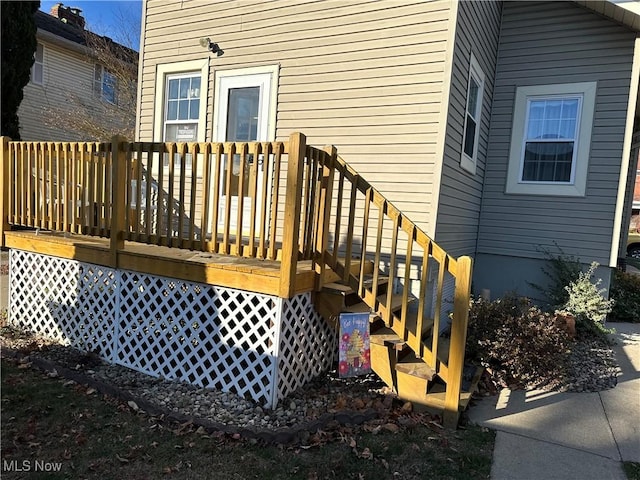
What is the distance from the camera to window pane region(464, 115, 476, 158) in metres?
6.07

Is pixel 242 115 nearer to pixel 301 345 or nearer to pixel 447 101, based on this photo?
pixel 447 101

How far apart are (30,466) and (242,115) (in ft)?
15.8

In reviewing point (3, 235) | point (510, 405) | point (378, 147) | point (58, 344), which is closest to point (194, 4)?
point (378, 147)

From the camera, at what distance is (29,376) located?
13.1ft

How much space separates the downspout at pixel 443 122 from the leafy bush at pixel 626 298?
13.1 ft

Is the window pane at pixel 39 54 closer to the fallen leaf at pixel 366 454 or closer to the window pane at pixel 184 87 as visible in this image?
the window pane at pixel 184 87

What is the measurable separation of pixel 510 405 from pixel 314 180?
2.57m

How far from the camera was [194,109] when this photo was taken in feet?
21.8

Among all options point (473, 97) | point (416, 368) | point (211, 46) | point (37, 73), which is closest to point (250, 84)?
point (211, 46)

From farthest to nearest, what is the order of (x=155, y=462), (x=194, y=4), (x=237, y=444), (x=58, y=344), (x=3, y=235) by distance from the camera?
1. (x=194, y=4)
2. (x=3, y=235)
3. (x=58, y=344)
4. (x=237, y=444)
5. (x=155, y=462)

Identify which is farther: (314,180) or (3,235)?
(3,235)

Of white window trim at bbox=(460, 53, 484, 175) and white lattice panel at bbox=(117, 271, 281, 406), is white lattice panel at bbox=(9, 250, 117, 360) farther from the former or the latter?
white window trim at bbox=(460, 53, 484, 175)

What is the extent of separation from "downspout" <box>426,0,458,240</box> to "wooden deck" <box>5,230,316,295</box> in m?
1.55

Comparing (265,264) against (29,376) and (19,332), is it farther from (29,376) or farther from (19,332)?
(19,332)
